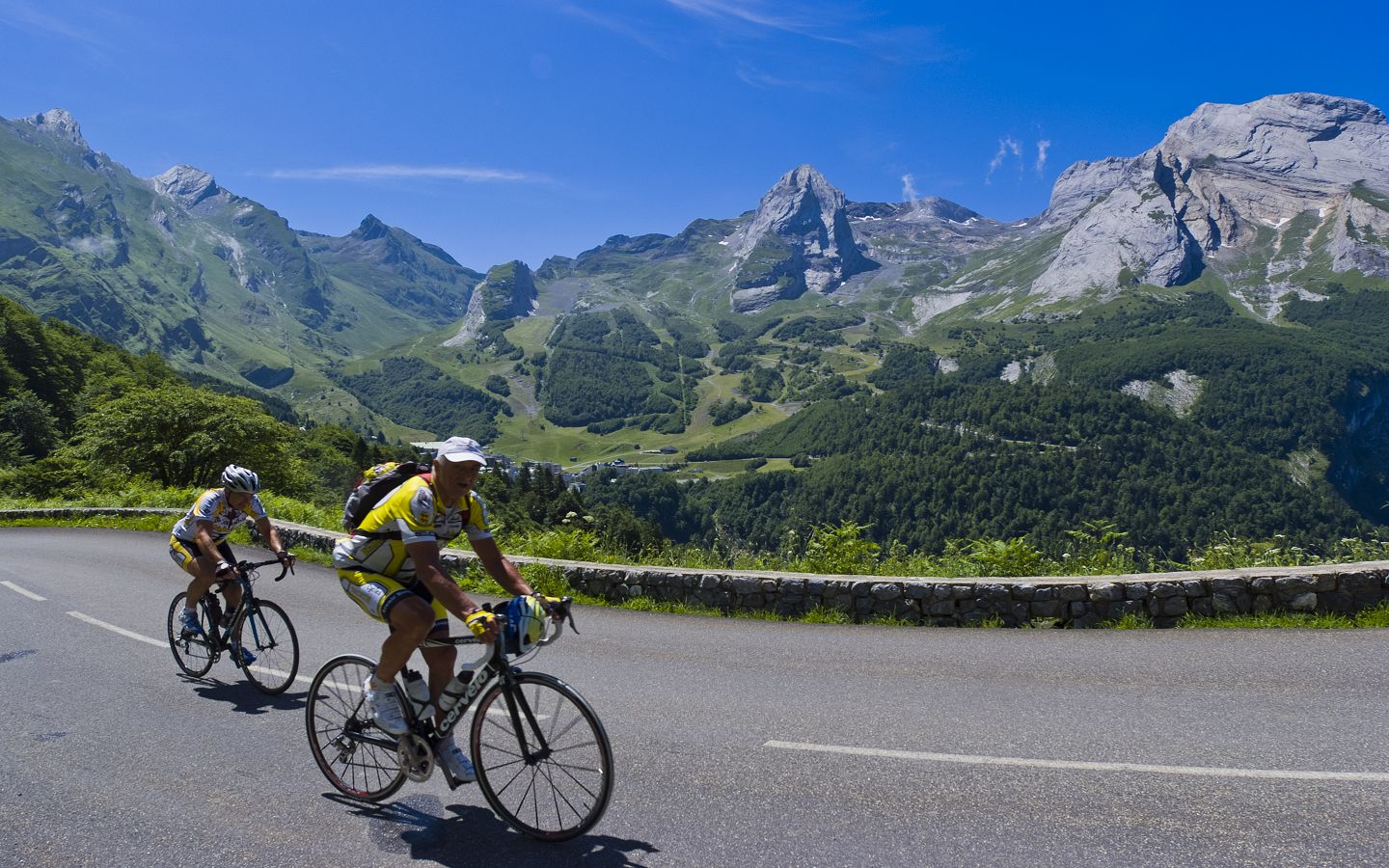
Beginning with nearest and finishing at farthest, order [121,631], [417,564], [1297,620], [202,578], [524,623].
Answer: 1. [524,623]
2. [417,564]
3. [202,578]
4. [1297,620]
5. [121,631]

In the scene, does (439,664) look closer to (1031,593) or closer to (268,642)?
(268,642)

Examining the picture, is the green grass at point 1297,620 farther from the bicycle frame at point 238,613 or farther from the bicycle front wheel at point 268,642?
the bicycle frame at point 238,613

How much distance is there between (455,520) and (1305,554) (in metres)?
12.3

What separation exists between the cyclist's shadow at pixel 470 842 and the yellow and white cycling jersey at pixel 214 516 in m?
4.64

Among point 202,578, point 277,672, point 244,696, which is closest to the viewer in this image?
point 244,696

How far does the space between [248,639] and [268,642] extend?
0.25m

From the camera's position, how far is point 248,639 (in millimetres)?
8422

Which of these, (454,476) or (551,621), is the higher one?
(454,476)

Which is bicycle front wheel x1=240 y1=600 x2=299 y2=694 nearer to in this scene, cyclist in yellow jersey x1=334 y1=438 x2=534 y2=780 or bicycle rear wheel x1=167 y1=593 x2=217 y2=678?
bicycle rear wheel x1=167 y1=593 x2=217 y2=678

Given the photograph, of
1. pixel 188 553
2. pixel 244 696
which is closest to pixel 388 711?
pixel 244 696

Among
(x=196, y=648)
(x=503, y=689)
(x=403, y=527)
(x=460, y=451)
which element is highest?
(x=460, y=451)

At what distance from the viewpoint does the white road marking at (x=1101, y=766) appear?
17.0ft

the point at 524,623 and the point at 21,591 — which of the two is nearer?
the point at 524,623

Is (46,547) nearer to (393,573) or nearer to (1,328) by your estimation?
(393,573)
